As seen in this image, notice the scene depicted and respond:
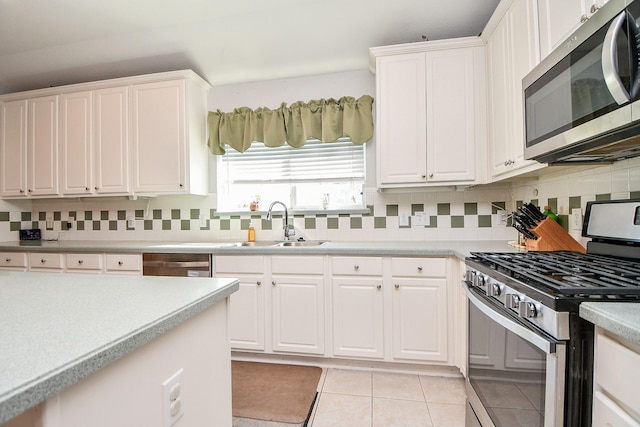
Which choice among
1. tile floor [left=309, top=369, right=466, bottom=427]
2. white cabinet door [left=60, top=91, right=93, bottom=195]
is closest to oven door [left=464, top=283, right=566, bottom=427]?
tile floor [left=309, top=369, right=466, bottom=427]

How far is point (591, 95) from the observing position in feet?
3.42

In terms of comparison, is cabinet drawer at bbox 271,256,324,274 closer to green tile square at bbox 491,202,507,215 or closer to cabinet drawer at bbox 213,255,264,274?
A: cabinet drawer at bbox 213,255,264,274

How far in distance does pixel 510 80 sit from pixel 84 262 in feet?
11.2

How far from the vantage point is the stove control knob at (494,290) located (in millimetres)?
1160

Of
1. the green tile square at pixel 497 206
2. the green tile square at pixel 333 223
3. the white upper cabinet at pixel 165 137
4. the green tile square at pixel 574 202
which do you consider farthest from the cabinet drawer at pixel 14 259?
the green tile square at pixel 574 202

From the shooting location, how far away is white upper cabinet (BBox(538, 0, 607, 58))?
121 cm

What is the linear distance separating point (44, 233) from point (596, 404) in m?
4.50

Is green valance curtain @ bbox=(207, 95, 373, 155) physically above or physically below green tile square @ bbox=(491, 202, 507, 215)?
above

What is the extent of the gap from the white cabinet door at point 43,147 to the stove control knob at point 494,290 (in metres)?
3.63

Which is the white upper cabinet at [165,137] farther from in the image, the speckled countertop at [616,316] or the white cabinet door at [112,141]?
the speckled countertop at [616,316]

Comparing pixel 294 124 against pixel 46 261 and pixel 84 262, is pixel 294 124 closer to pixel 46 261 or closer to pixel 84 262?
pixel 84 262

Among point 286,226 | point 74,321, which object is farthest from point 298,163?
point 74,321

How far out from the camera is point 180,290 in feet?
2.89

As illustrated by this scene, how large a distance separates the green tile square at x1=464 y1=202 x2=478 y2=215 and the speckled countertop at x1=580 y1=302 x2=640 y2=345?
1.83 m
